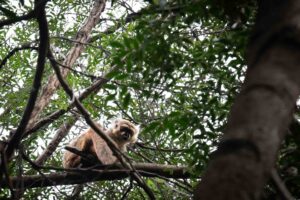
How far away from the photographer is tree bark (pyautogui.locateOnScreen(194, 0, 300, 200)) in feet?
3.48

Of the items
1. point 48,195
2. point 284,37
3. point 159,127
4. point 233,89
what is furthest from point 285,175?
point 48,195

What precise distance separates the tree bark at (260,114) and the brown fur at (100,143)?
6540 mm

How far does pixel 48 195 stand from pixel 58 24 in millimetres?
3637

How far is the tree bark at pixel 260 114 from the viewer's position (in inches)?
41.8

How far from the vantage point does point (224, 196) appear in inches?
40.3

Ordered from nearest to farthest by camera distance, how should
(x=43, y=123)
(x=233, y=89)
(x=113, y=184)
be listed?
1. (x=233, y=89)
2. (x=43, y=123)
3. (x=113, y=184)

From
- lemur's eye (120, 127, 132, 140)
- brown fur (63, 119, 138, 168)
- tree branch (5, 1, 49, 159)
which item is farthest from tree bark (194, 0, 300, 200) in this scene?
lemur's eye (120, 127, 132, 140)

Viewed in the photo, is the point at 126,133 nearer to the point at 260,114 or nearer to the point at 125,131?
the point at 125,131

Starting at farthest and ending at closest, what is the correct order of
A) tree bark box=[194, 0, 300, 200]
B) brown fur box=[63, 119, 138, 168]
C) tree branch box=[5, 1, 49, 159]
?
brown fur box=[63, 119, 138, 168]
tree branch box=[5, 1, 49, 159]
tree bark box=[194, 0, 300, 200]

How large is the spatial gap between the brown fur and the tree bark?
6.54 meters

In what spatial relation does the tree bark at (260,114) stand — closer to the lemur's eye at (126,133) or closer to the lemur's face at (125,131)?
the lemur's face at (125,131)

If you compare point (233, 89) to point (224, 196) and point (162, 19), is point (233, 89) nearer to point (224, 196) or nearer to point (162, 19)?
point (162, 19)

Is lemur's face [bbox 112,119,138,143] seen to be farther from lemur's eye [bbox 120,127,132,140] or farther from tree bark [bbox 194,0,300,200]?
tree bark [bbox 194,0,300,200]

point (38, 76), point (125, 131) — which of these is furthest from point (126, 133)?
point (38, 76)
